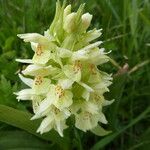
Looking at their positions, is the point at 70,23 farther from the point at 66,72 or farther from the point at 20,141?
the point at 20,141

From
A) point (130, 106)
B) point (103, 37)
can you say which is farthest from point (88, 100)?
point (103, 37)

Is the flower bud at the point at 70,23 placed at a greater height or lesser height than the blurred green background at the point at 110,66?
greater

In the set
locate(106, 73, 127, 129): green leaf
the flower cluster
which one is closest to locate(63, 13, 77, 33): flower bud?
the flower cluster

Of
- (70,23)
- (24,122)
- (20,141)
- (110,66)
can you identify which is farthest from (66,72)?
(110,66)

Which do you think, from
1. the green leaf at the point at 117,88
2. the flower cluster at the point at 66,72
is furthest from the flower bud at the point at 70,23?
the green leaf at the point at 117,88

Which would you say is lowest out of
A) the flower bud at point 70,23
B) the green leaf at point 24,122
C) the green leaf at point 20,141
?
the green leaf at point 20,141

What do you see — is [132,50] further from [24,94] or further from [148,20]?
[24,94]

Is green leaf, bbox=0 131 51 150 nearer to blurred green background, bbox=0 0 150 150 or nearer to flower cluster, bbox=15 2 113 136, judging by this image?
blurred green background, bbox=0 0 150 150

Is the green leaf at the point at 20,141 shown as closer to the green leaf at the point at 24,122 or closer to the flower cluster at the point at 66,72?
the green leaf at the point at 24,122
